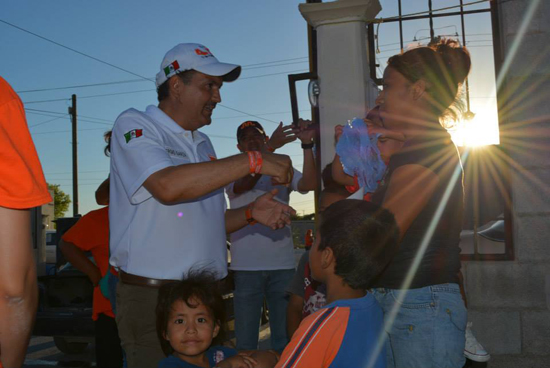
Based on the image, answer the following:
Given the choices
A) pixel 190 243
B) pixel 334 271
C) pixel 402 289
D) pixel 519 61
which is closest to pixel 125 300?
pixel 190 243

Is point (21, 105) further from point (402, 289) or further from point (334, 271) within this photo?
point (402, 289)

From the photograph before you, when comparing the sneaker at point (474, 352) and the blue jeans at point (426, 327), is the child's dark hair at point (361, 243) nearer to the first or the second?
the blue jeans at point (426, 327)

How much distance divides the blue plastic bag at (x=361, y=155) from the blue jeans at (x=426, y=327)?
1.84ft

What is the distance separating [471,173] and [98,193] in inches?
126

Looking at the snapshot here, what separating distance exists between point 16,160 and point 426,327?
1.56 m

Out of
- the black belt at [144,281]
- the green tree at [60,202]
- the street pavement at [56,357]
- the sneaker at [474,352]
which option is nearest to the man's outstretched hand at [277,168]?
the black belt at [144,281]

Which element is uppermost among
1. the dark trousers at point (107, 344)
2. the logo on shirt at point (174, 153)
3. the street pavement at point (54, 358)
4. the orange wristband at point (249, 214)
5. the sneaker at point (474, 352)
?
the logo on shirt at point (174, 153)

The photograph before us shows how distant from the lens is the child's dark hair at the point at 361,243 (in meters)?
2.23

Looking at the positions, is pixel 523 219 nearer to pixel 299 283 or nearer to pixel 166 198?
pixel 299 283

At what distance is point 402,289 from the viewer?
2281mm

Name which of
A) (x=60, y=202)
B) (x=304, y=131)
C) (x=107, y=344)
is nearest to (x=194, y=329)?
(x=107, y=344)

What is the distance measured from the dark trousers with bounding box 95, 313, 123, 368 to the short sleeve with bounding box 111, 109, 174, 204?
93.1 inches

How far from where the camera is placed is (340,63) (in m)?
4.85

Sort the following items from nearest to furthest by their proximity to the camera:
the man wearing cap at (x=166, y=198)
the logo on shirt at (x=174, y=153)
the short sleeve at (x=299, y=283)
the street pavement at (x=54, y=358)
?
the man wearing cap at (x=166, y=198), the logo on shirt at (x=174, y=153), the short sleeve at (x=299, y=283), the street pavement at (x=54, y=358)
